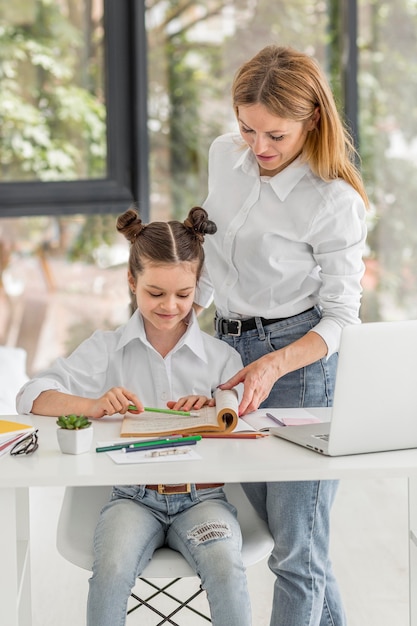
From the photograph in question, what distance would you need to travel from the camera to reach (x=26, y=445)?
1.59 meters

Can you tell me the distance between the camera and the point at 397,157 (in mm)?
4012

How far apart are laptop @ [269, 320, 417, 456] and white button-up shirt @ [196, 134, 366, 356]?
14.1 inches

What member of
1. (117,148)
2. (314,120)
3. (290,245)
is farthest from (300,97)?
(117,148)

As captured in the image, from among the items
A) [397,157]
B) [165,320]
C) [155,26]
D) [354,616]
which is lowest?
[354,616]

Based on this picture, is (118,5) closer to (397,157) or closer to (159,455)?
(397,157)

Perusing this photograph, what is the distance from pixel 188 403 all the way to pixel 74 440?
0.34 m

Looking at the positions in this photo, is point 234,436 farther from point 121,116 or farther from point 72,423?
point 121,116

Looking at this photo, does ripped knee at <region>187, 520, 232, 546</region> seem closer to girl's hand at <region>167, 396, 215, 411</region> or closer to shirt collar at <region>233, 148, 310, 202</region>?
girl's hand at <region>167, 396, 215, 411</region>

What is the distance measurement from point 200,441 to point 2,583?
0.43 m

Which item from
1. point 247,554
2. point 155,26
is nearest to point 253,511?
point 247,554

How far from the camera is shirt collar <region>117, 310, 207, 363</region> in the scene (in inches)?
77.3

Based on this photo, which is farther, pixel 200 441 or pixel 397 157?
pixel 397 157

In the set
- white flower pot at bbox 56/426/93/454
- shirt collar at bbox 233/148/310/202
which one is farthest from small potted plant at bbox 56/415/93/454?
shirt collar at bbox 233/148/310/202

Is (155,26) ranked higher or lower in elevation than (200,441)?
higher
